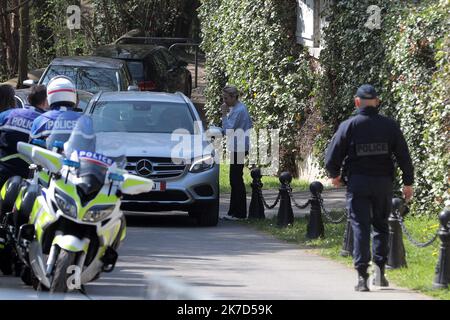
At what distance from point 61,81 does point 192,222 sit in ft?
19.2

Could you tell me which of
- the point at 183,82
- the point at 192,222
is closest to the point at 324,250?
the point at 192,222

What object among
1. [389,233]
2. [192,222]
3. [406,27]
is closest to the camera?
[389,233]

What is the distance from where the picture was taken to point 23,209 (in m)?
9.66

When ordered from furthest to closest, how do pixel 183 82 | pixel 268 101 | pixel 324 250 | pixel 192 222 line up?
pixel 183 82 → pixel 268 101 → pixel 192 222 → pixel 324 250

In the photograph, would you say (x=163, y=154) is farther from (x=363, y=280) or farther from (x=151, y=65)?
(x=151, y=65)

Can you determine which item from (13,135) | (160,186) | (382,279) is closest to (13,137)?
(13,135)

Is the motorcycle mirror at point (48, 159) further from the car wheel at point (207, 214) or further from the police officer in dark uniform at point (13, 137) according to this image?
the car wheel at point (207, 214)

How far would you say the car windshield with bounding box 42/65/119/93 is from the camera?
71.7 ft

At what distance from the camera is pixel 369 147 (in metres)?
10.0

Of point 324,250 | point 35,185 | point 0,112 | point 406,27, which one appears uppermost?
point 406,27

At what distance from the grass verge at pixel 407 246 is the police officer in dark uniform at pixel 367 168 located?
1.86 feet

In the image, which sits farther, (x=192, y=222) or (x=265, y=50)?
(x=265, y=50)

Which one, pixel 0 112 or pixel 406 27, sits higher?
pixel 406 27
